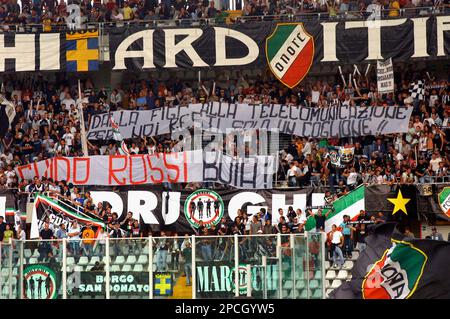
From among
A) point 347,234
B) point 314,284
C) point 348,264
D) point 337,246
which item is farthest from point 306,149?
point 314,284

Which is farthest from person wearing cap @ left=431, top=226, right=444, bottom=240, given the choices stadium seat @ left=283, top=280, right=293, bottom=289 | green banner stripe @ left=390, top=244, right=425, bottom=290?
green banner stripe @ left=390, top=244, right=425, bottom=290

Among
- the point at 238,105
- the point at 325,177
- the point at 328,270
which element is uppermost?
the point at 238,105

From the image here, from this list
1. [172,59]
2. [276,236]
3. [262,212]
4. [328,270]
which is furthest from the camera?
[172,59]

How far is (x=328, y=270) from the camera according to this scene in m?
23.2

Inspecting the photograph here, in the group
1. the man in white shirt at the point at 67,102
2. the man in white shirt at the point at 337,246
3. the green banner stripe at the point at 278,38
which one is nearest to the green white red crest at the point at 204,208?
the man in white shirt at the point at 337,246

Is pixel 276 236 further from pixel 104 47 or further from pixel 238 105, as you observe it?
pixel 104 47

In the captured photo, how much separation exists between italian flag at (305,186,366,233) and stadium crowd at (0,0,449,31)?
28.6 feet

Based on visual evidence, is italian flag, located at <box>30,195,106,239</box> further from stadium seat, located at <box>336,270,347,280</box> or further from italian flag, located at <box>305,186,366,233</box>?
stadium seat, located at <box>336,270,347,280</box>

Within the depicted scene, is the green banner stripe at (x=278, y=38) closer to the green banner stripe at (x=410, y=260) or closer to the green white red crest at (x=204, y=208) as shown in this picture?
the green white red crest at (x=204, y=208)

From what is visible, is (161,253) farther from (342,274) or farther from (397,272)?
(397,272)

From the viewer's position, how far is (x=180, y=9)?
36.2 metres

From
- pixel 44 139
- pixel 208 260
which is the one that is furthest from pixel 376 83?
pixel 208 260

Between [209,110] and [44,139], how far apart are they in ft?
16.5
